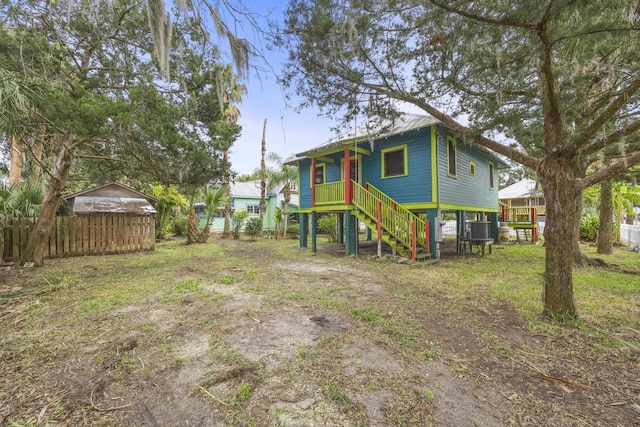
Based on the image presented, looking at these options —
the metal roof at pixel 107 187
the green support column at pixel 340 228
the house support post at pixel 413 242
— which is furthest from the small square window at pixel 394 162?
the metal roof at pixel 107 187

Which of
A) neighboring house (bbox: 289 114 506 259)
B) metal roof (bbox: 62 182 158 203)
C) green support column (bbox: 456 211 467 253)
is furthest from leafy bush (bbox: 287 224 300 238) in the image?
green support column (bbox: 456 211 467 253)

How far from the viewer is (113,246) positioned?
35.0 feet

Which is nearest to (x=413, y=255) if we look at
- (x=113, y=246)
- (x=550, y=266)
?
(x=550, y=266)

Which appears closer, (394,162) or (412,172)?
(412,172)

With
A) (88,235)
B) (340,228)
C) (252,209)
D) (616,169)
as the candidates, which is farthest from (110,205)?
(252,209)

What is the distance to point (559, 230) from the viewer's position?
365 cm

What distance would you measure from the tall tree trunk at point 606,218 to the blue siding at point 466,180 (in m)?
3.93

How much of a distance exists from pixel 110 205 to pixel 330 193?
8.58m

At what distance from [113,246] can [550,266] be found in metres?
13.2

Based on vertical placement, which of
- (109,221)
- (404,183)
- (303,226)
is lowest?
(303,226)

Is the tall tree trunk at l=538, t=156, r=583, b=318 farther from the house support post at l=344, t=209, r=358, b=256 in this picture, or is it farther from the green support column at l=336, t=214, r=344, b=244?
the green support column at l=336, t=214, r=344, b=244

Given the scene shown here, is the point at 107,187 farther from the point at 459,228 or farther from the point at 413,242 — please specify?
the point at 459,228

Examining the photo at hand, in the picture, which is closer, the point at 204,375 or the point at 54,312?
the point at 204,375

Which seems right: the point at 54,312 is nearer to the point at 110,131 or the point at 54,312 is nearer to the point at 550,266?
the point at 110,131
